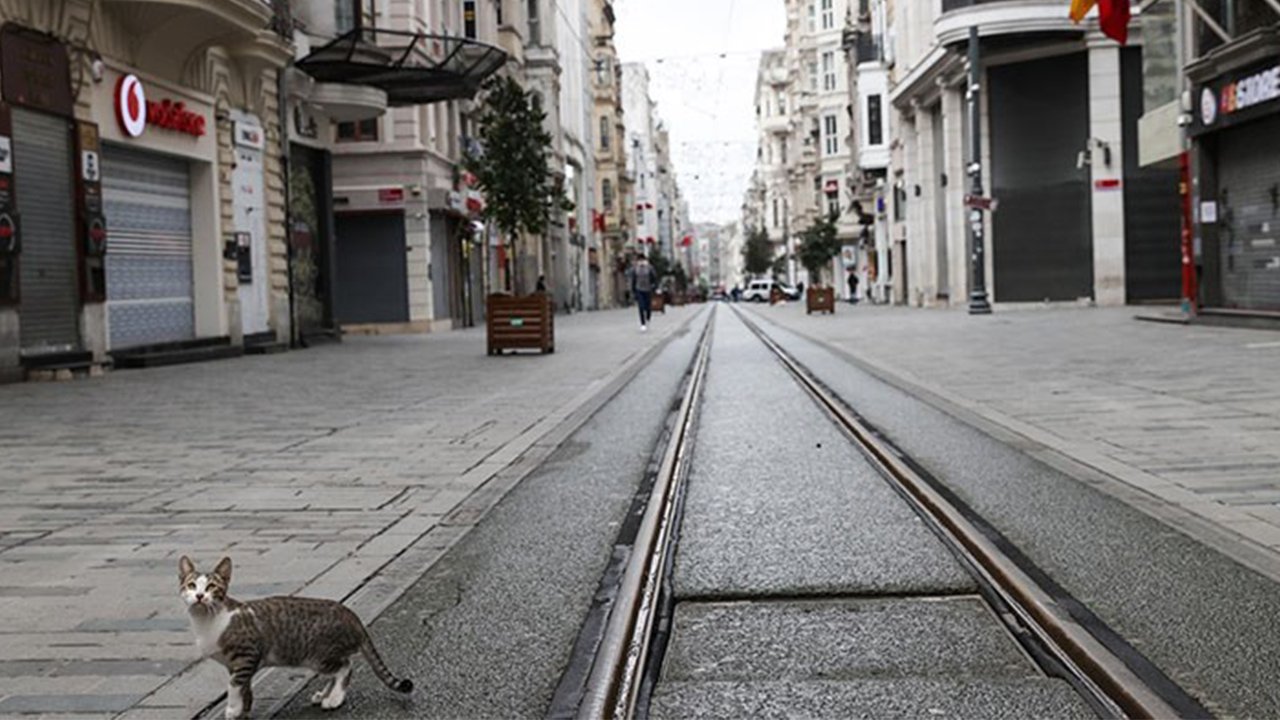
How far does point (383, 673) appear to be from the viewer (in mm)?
3717

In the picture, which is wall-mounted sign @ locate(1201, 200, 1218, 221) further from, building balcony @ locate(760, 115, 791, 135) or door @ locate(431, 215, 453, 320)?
building balcony @ locate(760, 115, 791, 135)

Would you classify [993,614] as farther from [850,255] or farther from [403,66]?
[850,255]

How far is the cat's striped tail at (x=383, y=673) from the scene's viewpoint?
3.72m

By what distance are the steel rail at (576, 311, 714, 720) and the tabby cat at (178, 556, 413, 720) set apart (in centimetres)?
56

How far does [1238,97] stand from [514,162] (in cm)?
1309

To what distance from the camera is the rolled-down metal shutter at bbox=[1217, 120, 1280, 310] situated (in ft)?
71.3

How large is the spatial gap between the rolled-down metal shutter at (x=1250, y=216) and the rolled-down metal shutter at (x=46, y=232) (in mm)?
18231

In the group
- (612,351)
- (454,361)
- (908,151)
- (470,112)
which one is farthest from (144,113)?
(908,151)

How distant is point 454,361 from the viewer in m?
21.7

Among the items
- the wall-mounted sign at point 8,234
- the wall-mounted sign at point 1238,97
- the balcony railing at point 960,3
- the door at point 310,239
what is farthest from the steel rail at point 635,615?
the balcony railing at point 960,3

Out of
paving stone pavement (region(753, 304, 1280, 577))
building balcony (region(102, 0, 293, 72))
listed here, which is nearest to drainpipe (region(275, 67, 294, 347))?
building balcony (region(102, 0, 293, 72))

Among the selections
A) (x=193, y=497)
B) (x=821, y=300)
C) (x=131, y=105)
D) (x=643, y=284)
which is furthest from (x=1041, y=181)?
(x=193, y=497)

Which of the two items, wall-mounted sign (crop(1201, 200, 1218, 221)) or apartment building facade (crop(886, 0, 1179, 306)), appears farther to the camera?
apartment building facade (crop(886, 0, 1179, 306))

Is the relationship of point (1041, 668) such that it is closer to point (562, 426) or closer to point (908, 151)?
point (562, 426)
